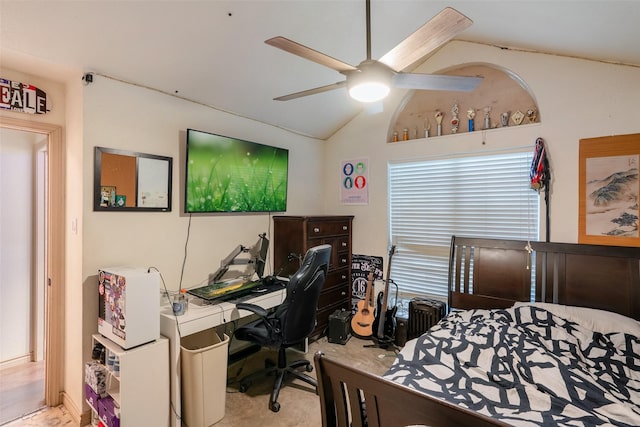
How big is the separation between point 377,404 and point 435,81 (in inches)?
63.6

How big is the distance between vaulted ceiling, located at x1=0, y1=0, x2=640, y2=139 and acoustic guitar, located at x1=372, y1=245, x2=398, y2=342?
241 cm

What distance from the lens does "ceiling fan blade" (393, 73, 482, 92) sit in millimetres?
1651

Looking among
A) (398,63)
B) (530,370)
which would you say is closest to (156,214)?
(398,63)

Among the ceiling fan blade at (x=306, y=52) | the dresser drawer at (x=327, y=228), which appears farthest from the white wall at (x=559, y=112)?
the ceiling fan blade at (x=306, y=52)

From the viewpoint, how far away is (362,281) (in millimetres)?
3795

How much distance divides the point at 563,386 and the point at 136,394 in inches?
94.8

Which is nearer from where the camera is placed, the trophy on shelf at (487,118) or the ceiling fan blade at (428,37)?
the ceiling fan blade at (428,37)

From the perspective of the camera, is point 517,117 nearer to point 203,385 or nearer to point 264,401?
point 264,401

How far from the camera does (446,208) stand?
334 centimetres

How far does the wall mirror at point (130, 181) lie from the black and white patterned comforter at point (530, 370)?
6.95ft

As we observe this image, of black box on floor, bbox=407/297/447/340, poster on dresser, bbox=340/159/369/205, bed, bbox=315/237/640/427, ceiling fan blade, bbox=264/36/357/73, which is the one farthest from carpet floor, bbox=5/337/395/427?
ceiling fan blade, bbox=264/36/357/73

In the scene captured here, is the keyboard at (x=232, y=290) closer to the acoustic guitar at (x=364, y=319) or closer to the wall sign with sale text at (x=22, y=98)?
the acoustic guitar at (x=364, y=319)

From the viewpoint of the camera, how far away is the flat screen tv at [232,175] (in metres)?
2.58

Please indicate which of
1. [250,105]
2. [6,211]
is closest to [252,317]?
[250,105]
